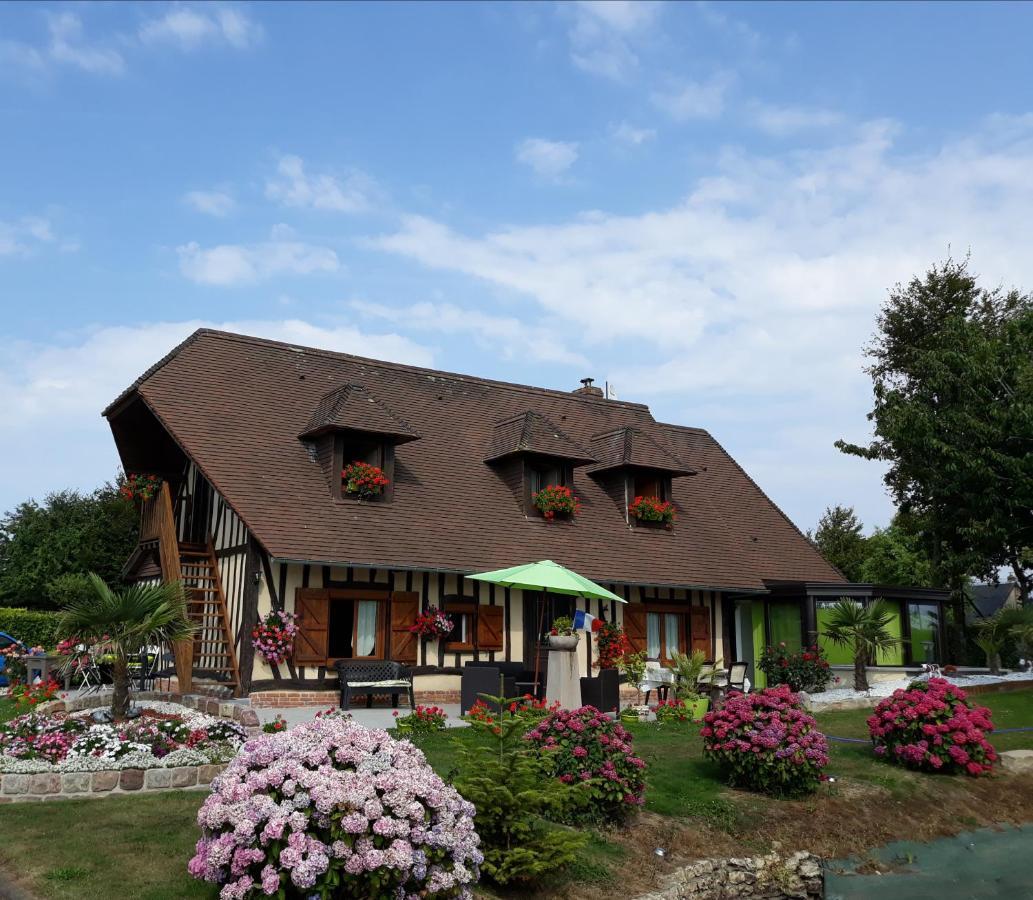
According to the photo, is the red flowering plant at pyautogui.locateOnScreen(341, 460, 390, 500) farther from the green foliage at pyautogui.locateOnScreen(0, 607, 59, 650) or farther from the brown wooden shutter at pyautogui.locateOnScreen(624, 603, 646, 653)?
the green foliage at pyautogui.locateOnScreen(0, 607, 59, 650)

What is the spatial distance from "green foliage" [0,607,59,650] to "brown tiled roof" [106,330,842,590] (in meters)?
11.7

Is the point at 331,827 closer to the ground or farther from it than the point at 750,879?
farther from it

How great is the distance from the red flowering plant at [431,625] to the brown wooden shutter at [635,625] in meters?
4.47

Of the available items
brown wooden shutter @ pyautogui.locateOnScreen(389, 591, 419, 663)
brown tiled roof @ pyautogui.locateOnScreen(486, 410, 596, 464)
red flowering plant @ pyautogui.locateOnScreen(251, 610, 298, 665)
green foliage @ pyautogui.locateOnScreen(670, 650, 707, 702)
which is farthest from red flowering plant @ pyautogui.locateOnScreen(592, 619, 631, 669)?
red flowering plant @ pyautogui.locateOnScreen(251, 610, 298, 665)

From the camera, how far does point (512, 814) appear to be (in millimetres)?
7238

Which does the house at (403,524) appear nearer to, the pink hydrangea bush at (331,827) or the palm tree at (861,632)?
the palm tree at (861,632)

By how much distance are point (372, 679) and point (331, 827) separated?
10.2 m

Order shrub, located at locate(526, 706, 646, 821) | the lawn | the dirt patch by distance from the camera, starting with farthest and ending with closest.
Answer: shrub, located at locate(526, 706, 646, 821), the dirt patch, the lawn

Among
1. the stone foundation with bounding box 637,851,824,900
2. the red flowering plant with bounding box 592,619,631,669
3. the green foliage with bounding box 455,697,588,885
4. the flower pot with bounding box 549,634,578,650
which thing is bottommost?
the stone foundation with bounding box 637,851,824,900

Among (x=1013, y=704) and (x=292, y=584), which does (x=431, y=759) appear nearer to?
(x=292, y=584)

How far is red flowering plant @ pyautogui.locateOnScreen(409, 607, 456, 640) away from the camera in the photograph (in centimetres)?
1728

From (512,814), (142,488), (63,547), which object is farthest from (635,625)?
(63,547)

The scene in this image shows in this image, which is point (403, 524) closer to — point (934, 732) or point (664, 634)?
point (664, 634)

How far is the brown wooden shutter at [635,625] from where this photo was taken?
2009 cm
